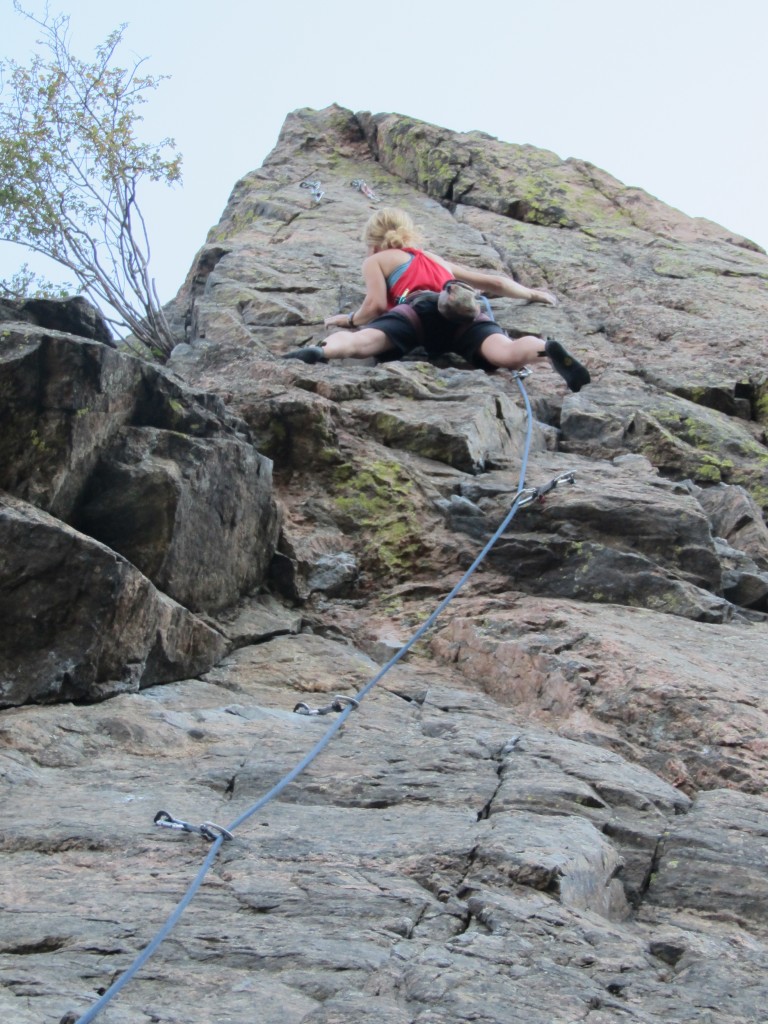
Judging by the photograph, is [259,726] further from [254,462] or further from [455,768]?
[254,462]

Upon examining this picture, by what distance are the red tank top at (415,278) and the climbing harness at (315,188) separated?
4.36 m

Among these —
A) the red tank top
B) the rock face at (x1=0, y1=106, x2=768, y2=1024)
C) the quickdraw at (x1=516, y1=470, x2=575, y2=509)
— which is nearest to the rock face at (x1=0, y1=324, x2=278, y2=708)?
the rock face at (x1=0, y1=106, x2=768, y2=1024)

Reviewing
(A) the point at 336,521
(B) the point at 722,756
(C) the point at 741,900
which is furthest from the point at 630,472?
(C) the point at 741,900

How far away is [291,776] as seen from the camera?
474cm

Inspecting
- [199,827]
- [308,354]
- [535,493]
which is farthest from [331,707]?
[308,354]

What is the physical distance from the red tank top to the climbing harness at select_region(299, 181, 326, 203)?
436cm

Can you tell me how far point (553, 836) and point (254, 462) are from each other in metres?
3.23

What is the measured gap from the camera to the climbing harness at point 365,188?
14.9 metres

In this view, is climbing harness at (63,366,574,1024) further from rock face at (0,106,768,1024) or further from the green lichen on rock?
the green lichen on rock

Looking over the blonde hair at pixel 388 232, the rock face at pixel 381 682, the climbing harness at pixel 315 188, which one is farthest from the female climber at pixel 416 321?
the climbing harness at pixel 315 188

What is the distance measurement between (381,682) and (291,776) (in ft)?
4.83

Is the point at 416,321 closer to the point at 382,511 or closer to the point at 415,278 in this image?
the point at 415,278

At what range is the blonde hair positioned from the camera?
35.2ft

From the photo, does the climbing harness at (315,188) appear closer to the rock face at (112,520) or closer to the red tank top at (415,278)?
the red tank top at (415,278)
